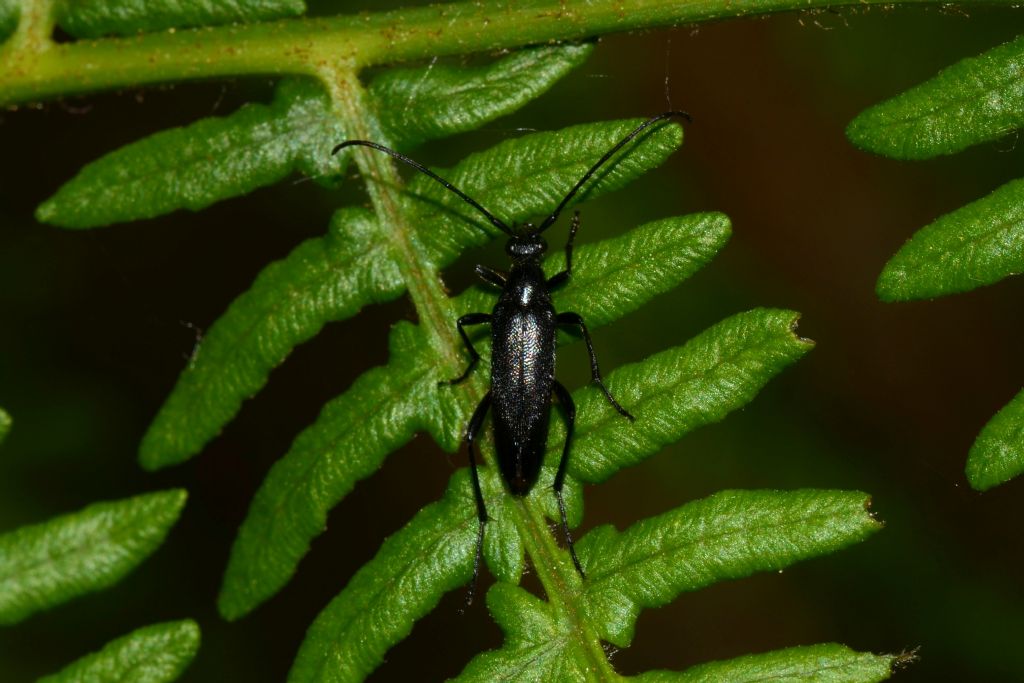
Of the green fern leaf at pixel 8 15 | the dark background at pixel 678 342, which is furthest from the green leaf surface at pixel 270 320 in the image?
the dark background at pixel 678 342

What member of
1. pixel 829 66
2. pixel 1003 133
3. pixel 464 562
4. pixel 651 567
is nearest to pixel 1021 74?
pixel 1003 133

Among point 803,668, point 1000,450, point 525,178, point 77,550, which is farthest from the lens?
point 525,178

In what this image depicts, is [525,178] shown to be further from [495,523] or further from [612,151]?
[495,523]

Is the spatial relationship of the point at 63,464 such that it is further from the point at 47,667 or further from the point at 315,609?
the point at 315,609

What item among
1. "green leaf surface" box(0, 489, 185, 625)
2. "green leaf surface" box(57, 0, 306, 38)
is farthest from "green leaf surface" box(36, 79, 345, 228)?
"green leaf surface" box(0, 489, 185, 625)

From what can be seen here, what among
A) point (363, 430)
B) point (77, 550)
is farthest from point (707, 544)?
point (77, 550)

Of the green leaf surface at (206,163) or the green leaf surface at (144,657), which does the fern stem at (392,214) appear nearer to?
the green leaf surface at (206,163)
